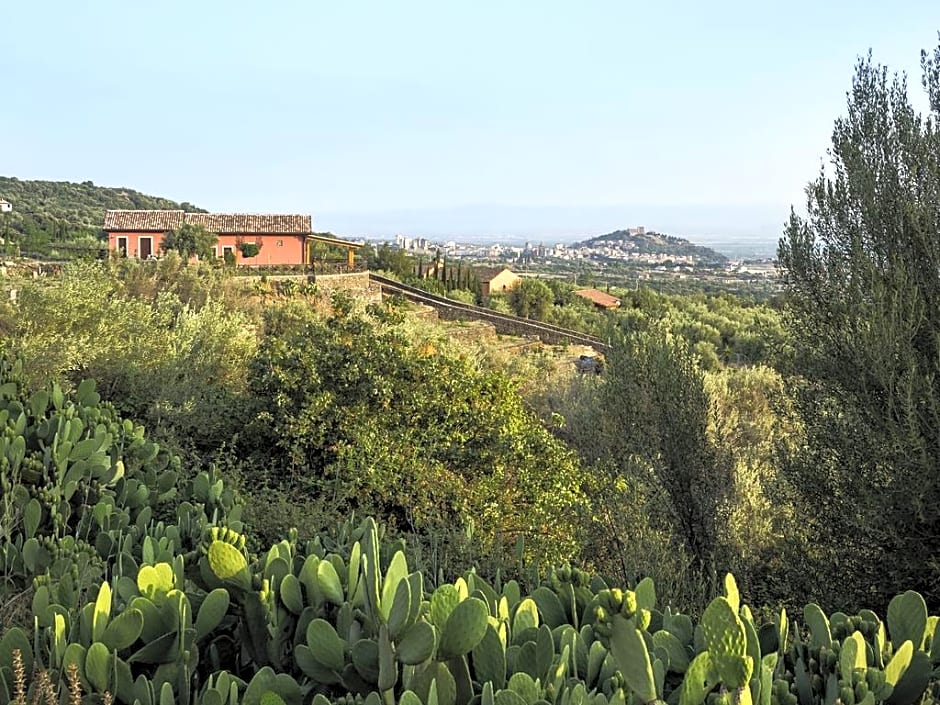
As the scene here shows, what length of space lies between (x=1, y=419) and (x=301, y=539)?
191 centimetres

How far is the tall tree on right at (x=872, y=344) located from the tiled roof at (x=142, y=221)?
26.6 m

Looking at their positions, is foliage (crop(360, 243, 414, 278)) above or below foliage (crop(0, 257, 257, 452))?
above

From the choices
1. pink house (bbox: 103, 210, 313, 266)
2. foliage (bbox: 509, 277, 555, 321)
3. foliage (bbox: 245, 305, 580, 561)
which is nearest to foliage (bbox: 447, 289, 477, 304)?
foliage (bbox: 509, 277, 555, 321)

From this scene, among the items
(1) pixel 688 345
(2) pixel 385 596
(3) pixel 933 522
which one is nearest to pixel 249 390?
(1) pixel 688 345

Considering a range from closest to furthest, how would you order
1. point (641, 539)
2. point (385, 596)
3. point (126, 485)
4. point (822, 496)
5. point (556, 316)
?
1. point (385, 596)
2. point (126, 485)
3. point (822, 496)
4. point (641, 539)
5. point (556, 316)

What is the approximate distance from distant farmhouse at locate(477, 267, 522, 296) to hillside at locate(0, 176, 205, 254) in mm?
17707

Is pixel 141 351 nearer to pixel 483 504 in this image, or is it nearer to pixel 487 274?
pixel 483 504

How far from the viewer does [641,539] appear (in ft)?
20.4

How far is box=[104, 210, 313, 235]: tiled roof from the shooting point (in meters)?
29.8

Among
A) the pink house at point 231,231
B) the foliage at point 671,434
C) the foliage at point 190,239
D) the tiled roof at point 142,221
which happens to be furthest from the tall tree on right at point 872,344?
the tiled roof at point 142,221

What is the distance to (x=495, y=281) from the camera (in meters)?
42.2

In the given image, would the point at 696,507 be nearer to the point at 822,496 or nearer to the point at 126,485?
the point at 822,496

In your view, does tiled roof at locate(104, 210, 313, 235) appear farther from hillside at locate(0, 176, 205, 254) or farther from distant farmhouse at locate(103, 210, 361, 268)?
hillside at locate(0, 176, 205, 254)

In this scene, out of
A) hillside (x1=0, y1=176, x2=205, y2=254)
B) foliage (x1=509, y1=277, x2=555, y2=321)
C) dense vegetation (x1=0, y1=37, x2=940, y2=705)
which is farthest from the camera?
foliage (x1=509, y1=277, x2=555, y2=321)
